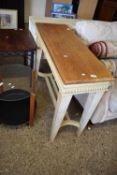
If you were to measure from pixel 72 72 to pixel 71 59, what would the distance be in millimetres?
170

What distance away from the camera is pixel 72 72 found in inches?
41.1

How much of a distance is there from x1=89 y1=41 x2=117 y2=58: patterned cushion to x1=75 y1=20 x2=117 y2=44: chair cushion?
0.13 m

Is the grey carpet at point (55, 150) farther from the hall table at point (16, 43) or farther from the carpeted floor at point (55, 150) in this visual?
the hall table at point (16, 43)

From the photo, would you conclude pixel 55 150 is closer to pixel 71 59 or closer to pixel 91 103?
pixel 91 103

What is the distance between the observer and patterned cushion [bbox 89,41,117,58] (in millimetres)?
1577

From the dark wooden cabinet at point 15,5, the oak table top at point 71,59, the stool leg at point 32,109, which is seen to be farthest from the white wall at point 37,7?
the stool leg at point 32,109

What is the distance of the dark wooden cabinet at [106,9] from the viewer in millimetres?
2928

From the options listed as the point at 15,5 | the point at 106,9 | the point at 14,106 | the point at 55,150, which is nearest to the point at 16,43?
Answer: the point at 14,106

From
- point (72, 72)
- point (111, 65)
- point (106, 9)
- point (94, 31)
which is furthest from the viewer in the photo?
point (106, 9)

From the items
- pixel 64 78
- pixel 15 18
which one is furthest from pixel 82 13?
pixel 64 78

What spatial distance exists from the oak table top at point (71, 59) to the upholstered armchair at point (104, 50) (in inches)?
9.9

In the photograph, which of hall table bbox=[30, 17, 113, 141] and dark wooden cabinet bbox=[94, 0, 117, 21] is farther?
dark wooden cabinet bbox=[94, 0, 117, 21]

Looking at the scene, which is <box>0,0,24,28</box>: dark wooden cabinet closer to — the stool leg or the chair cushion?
the chair cushion

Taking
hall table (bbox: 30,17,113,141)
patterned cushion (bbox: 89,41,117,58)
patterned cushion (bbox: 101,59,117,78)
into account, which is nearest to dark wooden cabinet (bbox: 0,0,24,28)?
hall table (bbox: 30,17,113,141)
